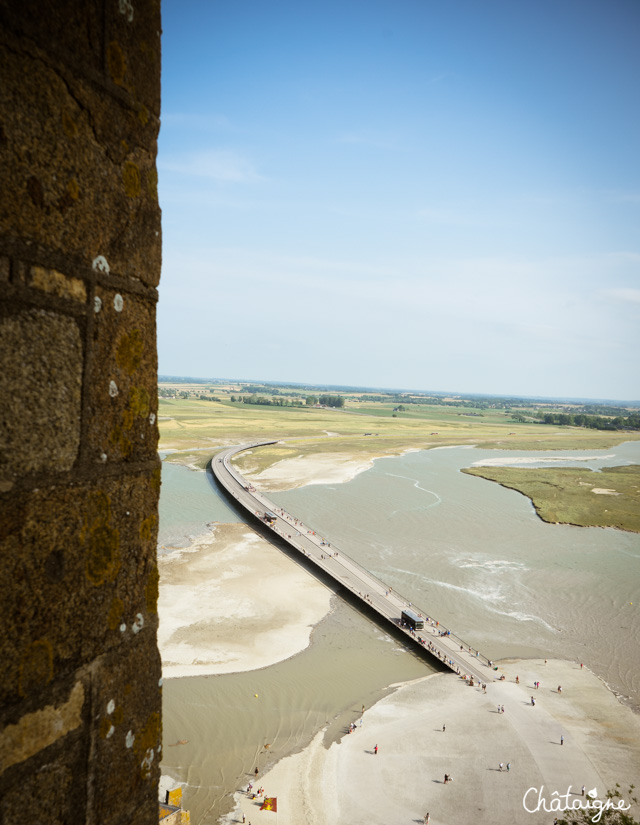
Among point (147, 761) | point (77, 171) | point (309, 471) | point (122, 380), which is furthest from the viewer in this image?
point (309, 471)

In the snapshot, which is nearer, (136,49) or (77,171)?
(77,171)

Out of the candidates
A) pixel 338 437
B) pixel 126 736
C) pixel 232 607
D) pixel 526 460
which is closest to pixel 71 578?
pixel 126 736

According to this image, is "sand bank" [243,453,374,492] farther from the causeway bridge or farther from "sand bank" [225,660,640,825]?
"sand bank" [225,660,640,825]

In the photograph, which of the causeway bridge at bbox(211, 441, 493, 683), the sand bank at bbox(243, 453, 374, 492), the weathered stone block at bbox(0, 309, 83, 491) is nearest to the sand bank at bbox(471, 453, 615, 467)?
the sand bank at bbox(243, 453, 374, 492)

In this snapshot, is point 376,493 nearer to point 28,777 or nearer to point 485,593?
point 485,593

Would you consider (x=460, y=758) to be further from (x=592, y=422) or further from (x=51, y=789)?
(x=592, y=422)

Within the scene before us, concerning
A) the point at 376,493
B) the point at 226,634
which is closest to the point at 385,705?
the point at 226,634
